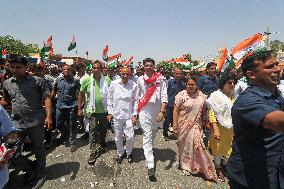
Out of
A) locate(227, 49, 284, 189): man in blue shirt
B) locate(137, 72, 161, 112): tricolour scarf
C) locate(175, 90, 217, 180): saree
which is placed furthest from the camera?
locate(137, 72, 161, 112): tricolour scarf

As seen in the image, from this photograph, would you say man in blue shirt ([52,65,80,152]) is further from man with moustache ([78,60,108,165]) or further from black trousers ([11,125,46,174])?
black trousers ([11,125,46,174])

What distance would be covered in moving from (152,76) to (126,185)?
2.35 metres

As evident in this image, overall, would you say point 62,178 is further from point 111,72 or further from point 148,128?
point 111,72

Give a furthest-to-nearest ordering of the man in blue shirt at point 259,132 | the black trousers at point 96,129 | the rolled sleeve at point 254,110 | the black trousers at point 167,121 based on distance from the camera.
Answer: the black trousers at point 167,121
the black trousers at point 96,129
the man in blue shirt at point 259,132
the rolled sleeve at point 254,110

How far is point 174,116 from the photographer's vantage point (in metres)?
5.74

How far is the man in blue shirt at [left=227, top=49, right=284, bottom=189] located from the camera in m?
2.26

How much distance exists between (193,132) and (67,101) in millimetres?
3499

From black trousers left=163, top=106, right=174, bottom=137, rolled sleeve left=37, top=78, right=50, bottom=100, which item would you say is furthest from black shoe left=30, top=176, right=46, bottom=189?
black trousers left=163, top=106, right=174, bottom=137

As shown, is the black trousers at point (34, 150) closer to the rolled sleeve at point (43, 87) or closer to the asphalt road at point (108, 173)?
the asphalt road at point (108, 173)

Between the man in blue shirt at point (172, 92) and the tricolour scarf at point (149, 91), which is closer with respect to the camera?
the tricolour scarf at point (149, 91)

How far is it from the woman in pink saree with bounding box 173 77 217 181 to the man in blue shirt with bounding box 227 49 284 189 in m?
3.10

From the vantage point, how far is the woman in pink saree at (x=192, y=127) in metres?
5.58

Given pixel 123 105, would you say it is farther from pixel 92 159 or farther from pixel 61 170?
pixel 61 170

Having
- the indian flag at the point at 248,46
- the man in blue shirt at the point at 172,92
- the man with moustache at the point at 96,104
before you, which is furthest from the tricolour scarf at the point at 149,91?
the indian flag at the point at 248,46
